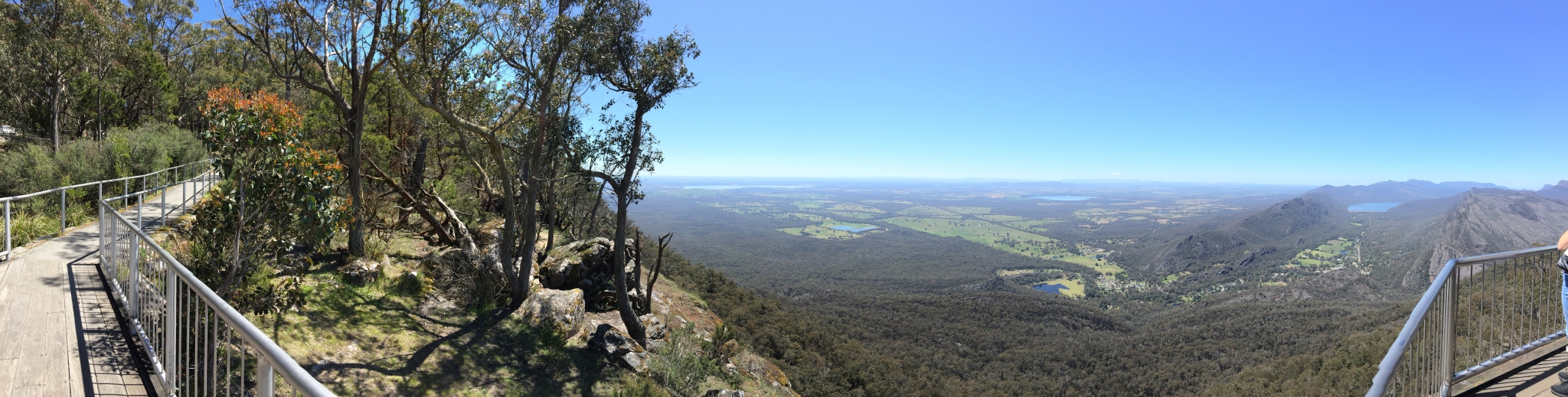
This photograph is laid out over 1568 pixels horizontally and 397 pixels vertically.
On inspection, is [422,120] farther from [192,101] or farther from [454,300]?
[192,101]

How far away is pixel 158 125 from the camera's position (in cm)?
1767

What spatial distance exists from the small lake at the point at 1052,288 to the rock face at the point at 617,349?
94923mm

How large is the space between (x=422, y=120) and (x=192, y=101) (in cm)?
2016

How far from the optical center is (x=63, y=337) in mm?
4051

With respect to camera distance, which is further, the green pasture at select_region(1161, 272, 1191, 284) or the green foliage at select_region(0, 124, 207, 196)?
the green pasture at select_region(1161, 272, 1191, 284)

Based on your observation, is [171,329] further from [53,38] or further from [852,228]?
[852,228]

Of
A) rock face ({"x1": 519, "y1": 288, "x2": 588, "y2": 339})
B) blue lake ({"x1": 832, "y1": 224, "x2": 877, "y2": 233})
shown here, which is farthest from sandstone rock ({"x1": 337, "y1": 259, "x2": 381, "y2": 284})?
blue lake ({"x1": 832, "y1": 224, "x2": 877, "y2": 233})

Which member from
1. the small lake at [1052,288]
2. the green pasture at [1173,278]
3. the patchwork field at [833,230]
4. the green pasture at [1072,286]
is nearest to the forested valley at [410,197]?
the green pasture at [1072,286]

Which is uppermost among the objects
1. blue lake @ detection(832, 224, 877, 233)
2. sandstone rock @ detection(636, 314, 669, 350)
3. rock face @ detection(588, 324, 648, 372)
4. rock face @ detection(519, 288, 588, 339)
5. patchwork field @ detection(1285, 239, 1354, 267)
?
rock face @ detection(519, 288, 588, 339)

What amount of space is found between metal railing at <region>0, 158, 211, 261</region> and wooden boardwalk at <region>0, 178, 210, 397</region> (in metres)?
0.58

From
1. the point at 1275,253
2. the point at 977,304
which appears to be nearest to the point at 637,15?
the point at 977,304

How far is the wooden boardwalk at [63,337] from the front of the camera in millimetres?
3402

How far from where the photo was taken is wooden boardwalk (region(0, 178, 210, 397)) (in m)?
3.40

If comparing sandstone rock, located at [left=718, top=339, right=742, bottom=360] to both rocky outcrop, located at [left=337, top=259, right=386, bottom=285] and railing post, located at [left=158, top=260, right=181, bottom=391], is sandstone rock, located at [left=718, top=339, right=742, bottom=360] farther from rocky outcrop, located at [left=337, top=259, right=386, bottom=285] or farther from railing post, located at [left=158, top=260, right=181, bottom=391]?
railing post, located at [left=158, top=260, right=181, bottom=391]
